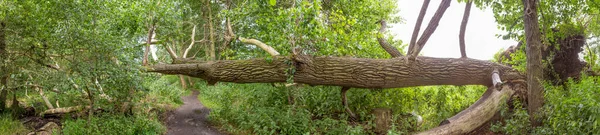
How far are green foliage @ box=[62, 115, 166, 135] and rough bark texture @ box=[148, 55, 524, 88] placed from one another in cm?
171

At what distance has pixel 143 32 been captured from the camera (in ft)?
33.9

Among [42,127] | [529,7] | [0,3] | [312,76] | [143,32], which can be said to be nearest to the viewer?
[529,7]

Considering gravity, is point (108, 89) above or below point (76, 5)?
below

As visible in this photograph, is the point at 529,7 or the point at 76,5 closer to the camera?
the point at 529,7

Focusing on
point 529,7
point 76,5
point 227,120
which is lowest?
point 227,120

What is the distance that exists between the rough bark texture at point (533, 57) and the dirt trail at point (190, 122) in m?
6.22

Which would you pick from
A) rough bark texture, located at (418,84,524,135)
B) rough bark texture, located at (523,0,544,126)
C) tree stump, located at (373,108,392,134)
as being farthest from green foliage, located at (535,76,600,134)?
A: tree stump, located at (373,108,392,134)

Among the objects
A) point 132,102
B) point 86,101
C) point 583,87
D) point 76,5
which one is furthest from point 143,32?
point 583,87

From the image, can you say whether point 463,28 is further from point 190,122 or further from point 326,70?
point 190,122

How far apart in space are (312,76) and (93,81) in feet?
12.4

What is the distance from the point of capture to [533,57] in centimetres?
588

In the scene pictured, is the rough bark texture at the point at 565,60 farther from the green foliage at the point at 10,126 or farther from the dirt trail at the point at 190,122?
the green foliage at the point at 10,126

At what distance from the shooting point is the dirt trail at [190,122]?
9.44 m

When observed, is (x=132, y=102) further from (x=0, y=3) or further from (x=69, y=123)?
(x=0, y=3)
